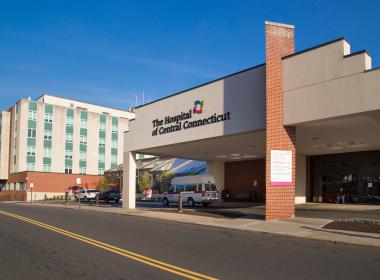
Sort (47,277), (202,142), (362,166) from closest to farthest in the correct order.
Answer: (47,277) < (202,142) < (362,166)

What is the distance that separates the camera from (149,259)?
1073cm

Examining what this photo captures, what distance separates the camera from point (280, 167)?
21.4 meters

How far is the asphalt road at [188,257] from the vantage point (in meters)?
9.06

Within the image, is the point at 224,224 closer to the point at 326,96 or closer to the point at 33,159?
the point at 326,96

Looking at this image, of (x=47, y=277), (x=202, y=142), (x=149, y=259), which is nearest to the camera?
(x=47, y=277)

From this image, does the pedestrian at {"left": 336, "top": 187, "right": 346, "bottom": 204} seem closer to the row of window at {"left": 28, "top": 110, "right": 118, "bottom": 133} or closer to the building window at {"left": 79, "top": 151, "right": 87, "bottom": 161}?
the row of window at {"left": 28, "top": 110, "right": 118, "bottom": 133}

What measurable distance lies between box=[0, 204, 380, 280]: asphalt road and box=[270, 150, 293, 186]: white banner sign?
5.46 m

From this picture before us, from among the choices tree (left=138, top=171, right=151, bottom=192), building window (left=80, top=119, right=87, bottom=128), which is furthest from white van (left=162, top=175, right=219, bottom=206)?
building window (left=80, top=119, right=87, bottom=128)

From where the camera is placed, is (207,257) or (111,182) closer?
(207,257)

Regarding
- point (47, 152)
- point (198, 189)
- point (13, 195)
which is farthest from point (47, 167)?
point (198, 189)

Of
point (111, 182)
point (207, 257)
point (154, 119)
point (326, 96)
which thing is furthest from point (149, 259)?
point (111, 182)

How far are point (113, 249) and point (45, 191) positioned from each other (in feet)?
239

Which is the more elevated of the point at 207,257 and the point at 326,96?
the point at 326,96

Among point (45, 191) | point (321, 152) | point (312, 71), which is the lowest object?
point (45, 191)
